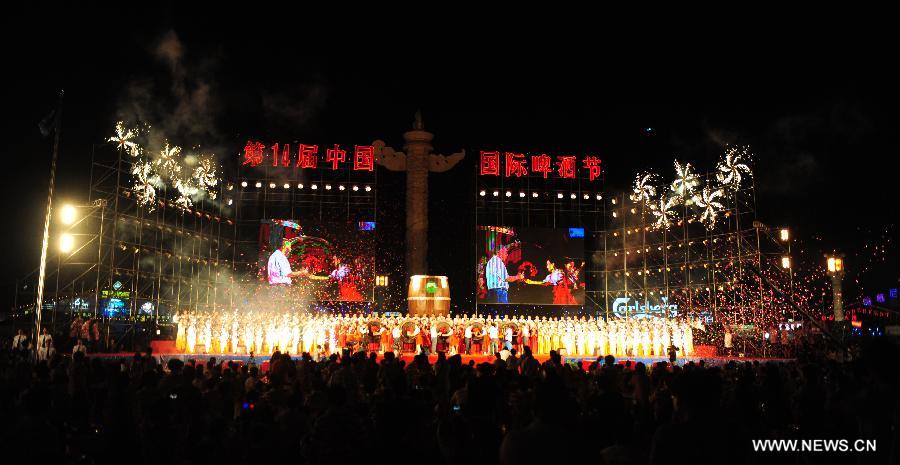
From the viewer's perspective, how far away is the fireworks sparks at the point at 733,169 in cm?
3011

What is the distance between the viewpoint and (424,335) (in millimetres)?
26250

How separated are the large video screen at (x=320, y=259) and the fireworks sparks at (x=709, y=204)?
51.0 feet

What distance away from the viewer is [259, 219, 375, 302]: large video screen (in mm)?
34250

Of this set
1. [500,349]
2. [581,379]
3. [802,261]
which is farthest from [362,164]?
[581,379]

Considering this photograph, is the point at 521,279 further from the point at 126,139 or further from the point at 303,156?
the point at 126,139

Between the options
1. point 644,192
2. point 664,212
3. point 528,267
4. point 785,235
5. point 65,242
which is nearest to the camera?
point 65,242

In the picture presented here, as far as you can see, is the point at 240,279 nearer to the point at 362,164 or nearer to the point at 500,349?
the point at 362,164

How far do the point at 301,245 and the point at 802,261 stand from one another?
23573mm

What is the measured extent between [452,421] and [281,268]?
3029 centimetres

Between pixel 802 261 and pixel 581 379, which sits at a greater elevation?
pixel 802 261

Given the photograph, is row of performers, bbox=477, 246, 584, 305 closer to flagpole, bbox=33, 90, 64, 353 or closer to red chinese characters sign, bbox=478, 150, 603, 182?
red chinese characters sign, bbox=478, 150, 603, 182

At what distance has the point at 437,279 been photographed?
31.1 metres

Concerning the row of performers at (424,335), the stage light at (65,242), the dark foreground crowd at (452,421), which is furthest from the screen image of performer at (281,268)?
the dark foreground crowd at (452,421)
